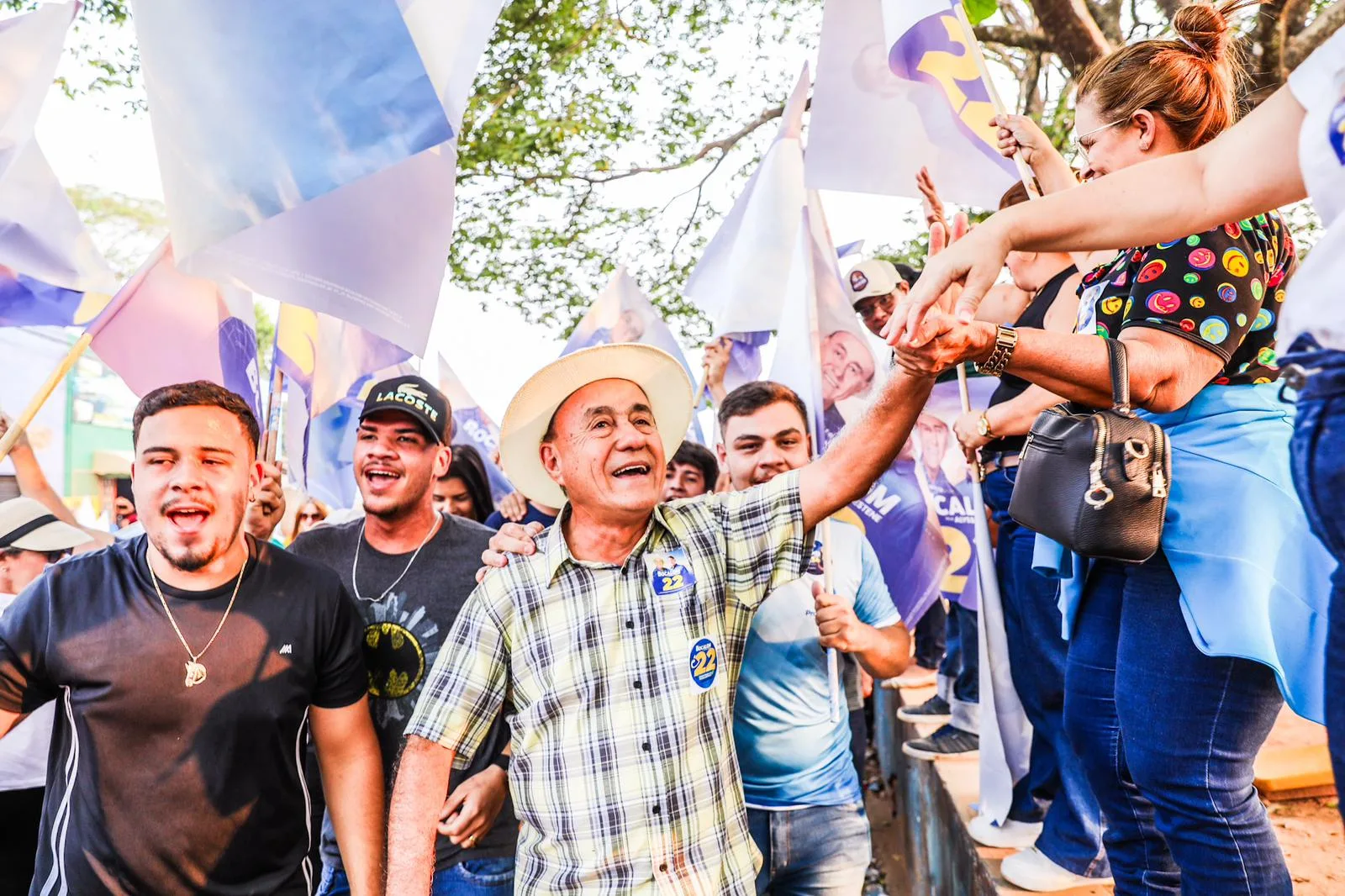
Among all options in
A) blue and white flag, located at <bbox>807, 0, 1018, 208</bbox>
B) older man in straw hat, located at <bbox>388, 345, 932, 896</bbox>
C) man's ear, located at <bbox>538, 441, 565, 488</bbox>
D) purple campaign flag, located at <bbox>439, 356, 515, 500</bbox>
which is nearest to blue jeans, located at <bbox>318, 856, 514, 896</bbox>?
older man in straw hat, located at <bbox>388, 345, 932, 896</bbox>

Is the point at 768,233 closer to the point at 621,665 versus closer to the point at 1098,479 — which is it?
the point at 621,665

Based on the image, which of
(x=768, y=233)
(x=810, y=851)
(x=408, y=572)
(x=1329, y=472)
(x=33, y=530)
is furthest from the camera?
(x=768, y=233)

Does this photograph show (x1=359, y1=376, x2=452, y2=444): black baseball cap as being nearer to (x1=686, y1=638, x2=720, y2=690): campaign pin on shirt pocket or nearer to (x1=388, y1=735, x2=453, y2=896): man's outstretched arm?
(x1=388, y1=735, x2=453, y2=896): man's outstretched arm

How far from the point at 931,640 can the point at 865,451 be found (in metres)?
6.01

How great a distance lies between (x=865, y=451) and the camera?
87.4 inches

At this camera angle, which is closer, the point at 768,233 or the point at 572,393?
the point at 572,393

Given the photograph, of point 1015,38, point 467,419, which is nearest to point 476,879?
point 467,419

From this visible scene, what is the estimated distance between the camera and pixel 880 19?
13.0ft

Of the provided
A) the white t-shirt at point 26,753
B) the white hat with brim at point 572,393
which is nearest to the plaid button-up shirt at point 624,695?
the white hat with brim at point 572,393

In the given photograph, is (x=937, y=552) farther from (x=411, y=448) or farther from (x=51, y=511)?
(x=51, y=511)

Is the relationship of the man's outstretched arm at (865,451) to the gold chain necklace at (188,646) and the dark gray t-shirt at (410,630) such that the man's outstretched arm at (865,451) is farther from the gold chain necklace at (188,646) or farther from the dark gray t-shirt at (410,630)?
the gold chain necklace at (188,646)

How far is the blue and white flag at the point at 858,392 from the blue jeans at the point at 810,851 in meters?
1.31

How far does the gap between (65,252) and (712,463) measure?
277cm

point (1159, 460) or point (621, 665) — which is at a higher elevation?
point (1159, 460)
